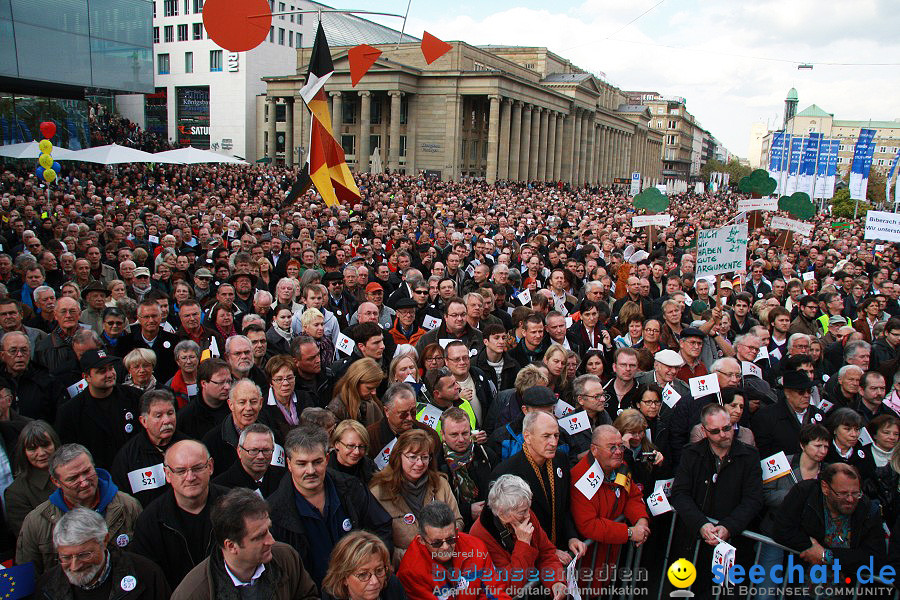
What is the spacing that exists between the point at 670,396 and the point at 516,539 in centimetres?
267

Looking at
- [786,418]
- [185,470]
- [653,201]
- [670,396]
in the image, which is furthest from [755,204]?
[185,470]

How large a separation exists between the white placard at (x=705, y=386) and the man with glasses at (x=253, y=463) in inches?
138

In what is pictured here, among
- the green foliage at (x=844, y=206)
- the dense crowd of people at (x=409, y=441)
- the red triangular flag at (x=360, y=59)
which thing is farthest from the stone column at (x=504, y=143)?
the dense crowd of people at (x=409, y=441)

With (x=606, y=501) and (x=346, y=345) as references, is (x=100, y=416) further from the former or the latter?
(x=606, y=501)

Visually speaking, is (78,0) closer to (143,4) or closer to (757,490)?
(143,4)

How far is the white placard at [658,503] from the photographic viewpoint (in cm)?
486

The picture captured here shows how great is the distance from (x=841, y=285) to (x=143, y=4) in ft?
112

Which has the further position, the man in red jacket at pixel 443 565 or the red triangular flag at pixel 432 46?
the red triangular flag at pixel 432 46

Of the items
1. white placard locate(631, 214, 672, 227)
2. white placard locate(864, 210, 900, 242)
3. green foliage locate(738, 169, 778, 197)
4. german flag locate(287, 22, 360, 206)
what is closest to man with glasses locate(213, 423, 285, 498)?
german flag locate(287, 22, 360, 206)

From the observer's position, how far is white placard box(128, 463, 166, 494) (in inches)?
171

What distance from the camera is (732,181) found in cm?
13475

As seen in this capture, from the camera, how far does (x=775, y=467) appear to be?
16.3 feet

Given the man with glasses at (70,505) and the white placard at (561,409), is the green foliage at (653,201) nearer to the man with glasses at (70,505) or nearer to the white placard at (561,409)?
the white placard at (561,409)

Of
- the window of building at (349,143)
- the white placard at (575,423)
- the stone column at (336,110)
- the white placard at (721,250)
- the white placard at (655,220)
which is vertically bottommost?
the white placard at (575,423)
